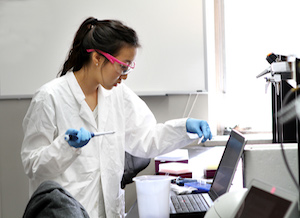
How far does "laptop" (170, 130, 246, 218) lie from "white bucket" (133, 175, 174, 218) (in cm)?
6

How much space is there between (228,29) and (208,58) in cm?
39

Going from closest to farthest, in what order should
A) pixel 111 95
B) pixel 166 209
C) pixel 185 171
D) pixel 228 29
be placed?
pixel 166 209, pixel 111 95, pixel 185 171, pixel 228 29

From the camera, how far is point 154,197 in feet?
4.41

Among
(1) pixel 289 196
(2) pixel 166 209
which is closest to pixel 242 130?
(2) pixel 166 209

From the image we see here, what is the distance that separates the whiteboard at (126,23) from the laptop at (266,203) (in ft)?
7.78

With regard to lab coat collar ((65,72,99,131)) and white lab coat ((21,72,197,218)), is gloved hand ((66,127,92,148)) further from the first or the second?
lab coat collar ((65,72,99,131))

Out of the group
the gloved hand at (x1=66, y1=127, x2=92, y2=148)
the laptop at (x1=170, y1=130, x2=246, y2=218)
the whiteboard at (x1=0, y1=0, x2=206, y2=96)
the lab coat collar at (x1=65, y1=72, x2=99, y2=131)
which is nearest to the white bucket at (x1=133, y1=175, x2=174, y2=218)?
the laptop at (x1=170, y1=130, x2=246, y2=218)

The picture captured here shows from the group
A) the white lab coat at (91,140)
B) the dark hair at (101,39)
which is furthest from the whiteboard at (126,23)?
the dark hair at (101,39)

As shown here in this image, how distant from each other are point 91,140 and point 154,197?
593mm

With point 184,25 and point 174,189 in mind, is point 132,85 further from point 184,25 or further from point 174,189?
point 174,189

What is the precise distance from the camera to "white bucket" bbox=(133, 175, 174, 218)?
1.34m

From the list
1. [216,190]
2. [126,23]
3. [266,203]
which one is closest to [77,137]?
[216,190]

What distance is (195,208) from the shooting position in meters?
1.45

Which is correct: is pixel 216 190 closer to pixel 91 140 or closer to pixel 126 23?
pixel 91 140
